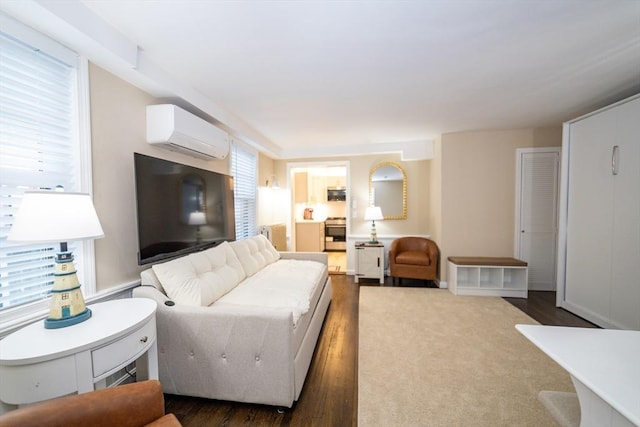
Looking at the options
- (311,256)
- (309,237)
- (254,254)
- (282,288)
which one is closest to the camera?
(282,288)

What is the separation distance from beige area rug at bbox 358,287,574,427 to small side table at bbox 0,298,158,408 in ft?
4.59

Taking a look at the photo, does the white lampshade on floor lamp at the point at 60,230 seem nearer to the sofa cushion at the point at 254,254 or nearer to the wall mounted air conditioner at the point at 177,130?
the wall mounted air conditioner at the point at 177,130

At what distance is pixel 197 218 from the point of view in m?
2.47

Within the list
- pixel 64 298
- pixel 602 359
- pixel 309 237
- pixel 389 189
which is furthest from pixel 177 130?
pixel 309 237

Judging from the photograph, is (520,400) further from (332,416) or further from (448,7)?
(448,7)

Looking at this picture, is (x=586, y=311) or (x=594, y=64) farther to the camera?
(x=586, y=311)

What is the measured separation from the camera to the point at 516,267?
11.6ft

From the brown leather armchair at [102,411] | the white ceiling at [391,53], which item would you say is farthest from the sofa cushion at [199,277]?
the white ceiling at [391,53]

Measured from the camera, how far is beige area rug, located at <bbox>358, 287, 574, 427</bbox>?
62.5 inches

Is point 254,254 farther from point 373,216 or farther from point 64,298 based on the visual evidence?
point 373,216

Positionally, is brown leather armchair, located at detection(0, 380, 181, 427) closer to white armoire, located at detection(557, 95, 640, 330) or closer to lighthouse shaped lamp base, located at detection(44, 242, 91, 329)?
lighthouse shaped lamp base, located at detection(44, 242, 91, 329)

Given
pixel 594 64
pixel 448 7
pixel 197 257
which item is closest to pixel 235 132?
pixel 197 257

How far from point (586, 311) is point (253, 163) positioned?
4819 millimetres

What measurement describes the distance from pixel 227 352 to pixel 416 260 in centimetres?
326
